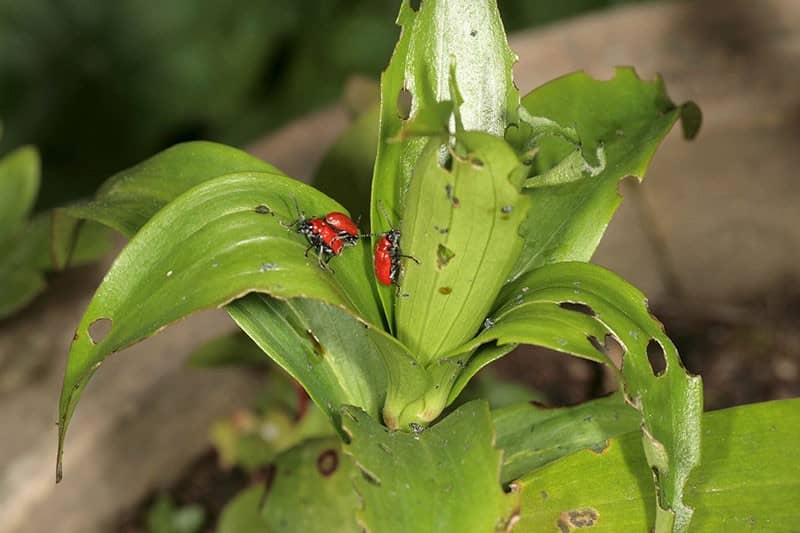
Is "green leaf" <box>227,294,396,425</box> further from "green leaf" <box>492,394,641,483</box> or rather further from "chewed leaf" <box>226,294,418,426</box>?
"green leaf" <box>492,394,641,483</box>

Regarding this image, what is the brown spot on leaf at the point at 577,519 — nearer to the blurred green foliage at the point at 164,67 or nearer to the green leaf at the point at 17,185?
the green leaf at the point at 17,185

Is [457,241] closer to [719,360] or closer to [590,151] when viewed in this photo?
[590,151]

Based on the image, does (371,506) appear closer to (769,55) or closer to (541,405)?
(541,405)

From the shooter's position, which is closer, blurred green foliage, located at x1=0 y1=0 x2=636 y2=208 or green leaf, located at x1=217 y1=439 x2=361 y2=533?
green leaf, located at x1=217 y1=439 x2=361 y2=533

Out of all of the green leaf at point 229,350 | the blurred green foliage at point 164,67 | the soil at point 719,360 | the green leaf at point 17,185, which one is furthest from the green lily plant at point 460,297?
the blurred green foliage at point 164,67

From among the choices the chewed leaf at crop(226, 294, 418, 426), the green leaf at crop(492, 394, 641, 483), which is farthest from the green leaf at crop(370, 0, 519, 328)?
the green leaf at crop(492, 394, 641, 483)

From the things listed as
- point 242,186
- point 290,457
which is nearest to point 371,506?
point 242,186
